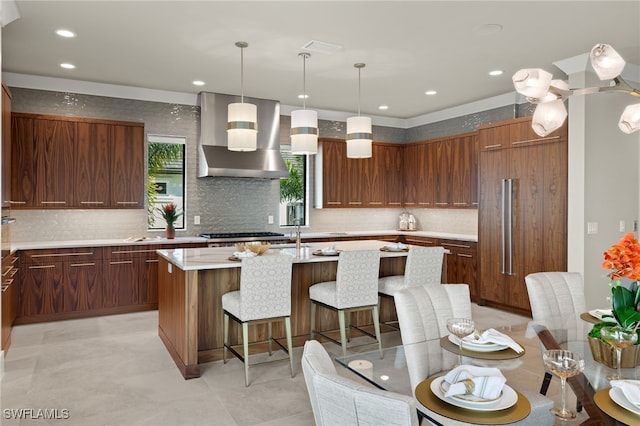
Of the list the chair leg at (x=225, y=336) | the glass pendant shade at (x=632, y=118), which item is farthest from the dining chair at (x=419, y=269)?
the glass pendant shade at (x=632, y=118)

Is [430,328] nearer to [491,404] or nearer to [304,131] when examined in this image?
[491,404]

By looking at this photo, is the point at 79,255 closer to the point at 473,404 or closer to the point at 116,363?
the point at 116,363

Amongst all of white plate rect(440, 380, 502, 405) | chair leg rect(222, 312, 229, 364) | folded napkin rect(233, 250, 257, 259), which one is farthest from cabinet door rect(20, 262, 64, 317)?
white plate rect(440, 380, 502, 405)

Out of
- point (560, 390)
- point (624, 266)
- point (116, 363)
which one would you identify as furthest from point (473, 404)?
point (116, 363)

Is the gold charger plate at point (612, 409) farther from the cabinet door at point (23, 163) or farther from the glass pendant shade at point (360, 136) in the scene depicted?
the cabinet door at point (23, 163)

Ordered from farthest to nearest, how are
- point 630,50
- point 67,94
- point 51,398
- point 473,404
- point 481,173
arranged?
point 481,173 < point 67,94 < point 630,50 < point 51,398 < point 473,404

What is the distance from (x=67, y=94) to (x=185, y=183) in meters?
1.77

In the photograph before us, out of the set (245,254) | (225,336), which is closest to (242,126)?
(245,254)

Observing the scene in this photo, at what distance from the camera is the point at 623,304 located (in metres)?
1.88

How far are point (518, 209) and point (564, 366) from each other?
14.1ft

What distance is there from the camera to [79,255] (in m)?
5.23

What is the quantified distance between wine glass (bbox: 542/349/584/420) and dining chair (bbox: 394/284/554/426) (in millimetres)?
101

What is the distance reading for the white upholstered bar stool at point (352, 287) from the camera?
378 cm

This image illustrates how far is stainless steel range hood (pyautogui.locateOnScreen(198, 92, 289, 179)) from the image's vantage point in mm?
6039
